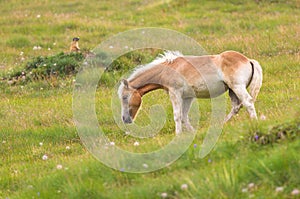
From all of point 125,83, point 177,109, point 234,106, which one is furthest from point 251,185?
point 125,83

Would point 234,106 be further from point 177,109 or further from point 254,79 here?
point 177,109

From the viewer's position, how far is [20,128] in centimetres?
1289

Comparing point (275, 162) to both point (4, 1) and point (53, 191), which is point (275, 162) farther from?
point (4, 1)

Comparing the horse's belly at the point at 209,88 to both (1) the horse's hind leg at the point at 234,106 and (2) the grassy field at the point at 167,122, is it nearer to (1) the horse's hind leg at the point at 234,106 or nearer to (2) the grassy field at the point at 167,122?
(1) the horse's hind leg at the point at 234,106

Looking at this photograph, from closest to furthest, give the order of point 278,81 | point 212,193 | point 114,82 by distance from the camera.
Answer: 1. point 212,193
2. point 278,81
3. point 114,82

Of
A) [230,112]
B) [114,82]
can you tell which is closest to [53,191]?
[230,112]

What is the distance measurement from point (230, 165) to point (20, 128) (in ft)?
20.5

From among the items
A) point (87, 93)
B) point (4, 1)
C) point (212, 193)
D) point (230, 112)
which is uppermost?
point (212, 193)

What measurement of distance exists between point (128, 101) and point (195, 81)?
1176mm

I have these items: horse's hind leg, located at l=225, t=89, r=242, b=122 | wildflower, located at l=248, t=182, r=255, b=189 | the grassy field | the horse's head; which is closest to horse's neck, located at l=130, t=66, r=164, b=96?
the horse's head

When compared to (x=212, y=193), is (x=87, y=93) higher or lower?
lower

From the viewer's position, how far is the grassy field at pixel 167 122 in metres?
7.55

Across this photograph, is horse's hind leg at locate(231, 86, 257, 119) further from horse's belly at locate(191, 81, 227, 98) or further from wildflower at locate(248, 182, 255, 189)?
wildflower at locate(248, 182, 255, 189)

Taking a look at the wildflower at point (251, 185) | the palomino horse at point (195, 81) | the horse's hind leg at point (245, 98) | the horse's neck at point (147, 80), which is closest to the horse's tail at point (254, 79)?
the palomino horse at point (195, 81)
